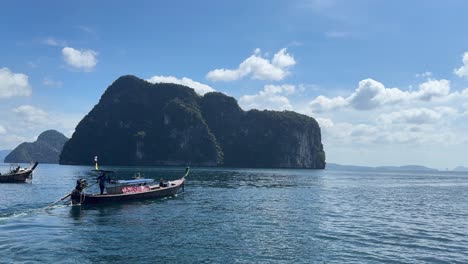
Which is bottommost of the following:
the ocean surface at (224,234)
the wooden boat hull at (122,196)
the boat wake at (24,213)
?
the ocean surface at (224,234)

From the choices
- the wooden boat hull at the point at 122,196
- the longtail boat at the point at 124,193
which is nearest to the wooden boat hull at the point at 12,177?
the longtail boat at the point at 124,193

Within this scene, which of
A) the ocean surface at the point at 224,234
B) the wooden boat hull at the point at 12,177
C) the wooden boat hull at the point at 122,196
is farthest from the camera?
the wooden boat hull at the point at 12,177

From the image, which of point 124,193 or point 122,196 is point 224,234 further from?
point 124,193

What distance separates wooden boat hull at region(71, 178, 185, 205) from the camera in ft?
130

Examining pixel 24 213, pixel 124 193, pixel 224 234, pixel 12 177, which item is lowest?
pixel 224 234

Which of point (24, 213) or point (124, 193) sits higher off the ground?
point (124, 193)

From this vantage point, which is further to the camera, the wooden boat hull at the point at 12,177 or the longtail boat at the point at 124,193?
the wooden boat hull at the point at 12,177

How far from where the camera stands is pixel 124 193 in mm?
44625

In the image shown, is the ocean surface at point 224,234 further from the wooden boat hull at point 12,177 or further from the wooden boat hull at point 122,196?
the wooden boat hull at point 12,177

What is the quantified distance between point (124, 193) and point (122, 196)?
2.85 ft

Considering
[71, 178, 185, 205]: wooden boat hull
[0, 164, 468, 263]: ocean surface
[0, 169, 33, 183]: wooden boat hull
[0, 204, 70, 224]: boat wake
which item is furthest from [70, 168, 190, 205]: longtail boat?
[0, 169, 33, 183]: wooden boat hull

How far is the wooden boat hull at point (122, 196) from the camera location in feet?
130

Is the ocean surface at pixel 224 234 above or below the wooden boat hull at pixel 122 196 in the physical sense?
below

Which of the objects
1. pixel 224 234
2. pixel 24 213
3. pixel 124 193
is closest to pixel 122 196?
pixel 124 193
